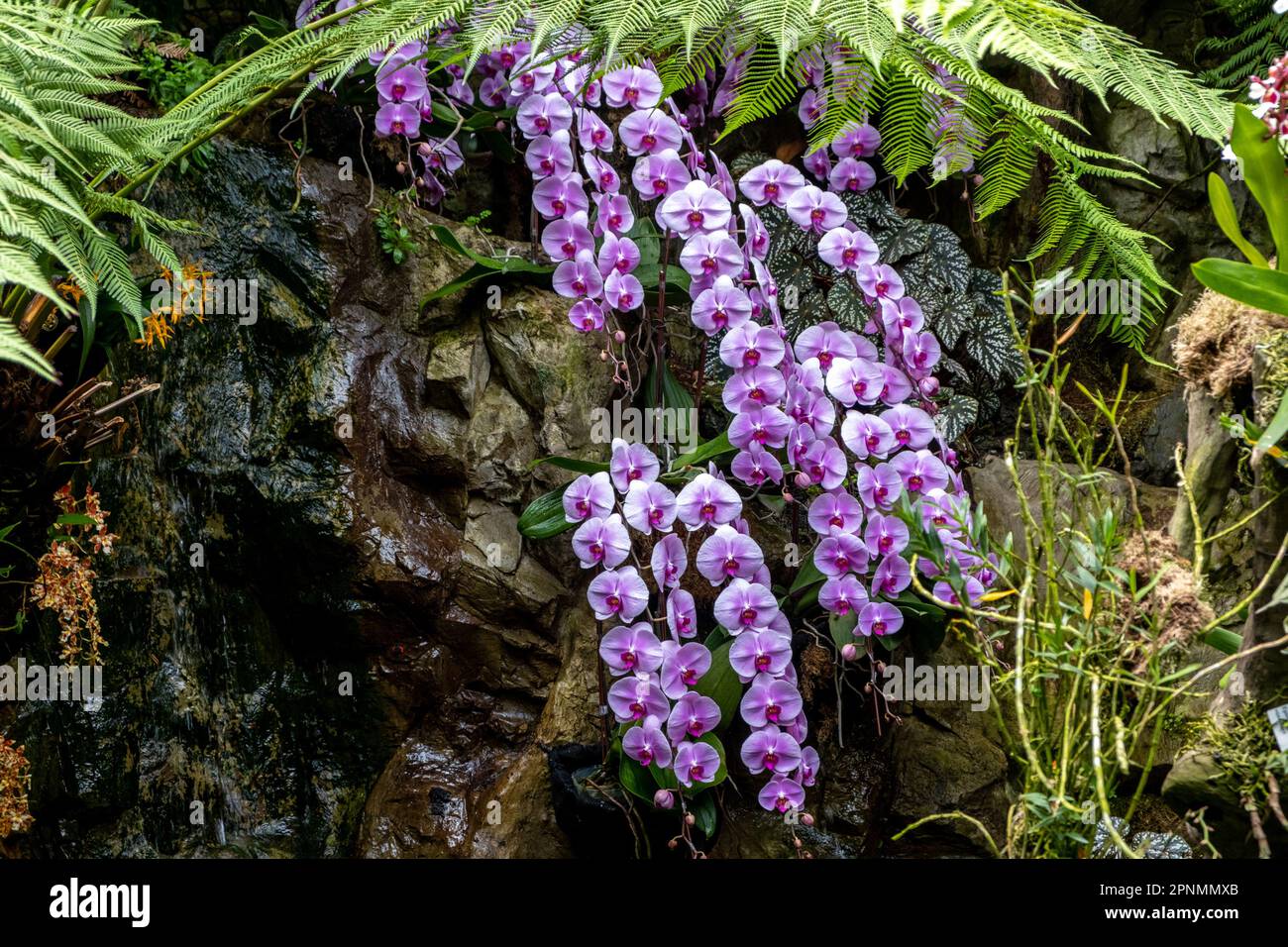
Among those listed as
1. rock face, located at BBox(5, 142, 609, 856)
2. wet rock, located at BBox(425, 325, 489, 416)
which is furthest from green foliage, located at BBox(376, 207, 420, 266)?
wet rock, located at BBox(425, 325, 489, 416)

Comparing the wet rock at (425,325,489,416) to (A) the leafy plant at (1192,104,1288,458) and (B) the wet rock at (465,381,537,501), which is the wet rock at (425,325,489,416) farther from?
(A) the leafy plant at (1192,104,1288,458)

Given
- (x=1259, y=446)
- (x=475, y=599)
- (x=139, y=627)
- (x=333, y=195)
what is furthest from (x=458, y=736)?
(x=1259, y=446)

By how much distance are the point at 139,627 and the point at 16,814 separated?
1.36ft

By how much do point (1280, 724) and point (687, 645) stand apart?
94cm

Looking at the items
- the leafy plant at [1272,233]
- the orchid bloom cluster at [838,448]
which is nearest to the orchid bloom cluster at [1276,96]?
the leafy plant at [1272,233]

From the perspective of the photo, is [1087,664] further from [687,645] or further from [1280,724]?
[687,645]

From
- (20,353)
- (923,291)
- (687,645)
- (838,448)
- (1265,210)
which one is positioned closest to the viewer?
(20,353)

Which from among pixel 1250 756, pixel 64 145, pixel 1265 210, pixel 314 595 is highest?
pixel 64 145

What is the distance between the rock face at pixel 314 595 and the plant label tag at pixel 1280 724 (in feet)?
4.39

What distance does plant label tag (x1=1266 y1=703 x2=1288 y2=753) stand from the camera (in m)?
1.23

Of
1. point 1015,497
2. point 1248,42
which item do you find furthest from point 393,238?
point 1248,42

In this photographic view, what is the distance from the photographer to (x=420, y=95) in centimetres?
235

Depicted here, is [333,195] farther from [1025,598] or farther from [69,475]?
[1025,598]

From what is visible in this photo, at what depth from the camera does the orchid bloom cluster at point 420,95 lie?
228 centimetres
